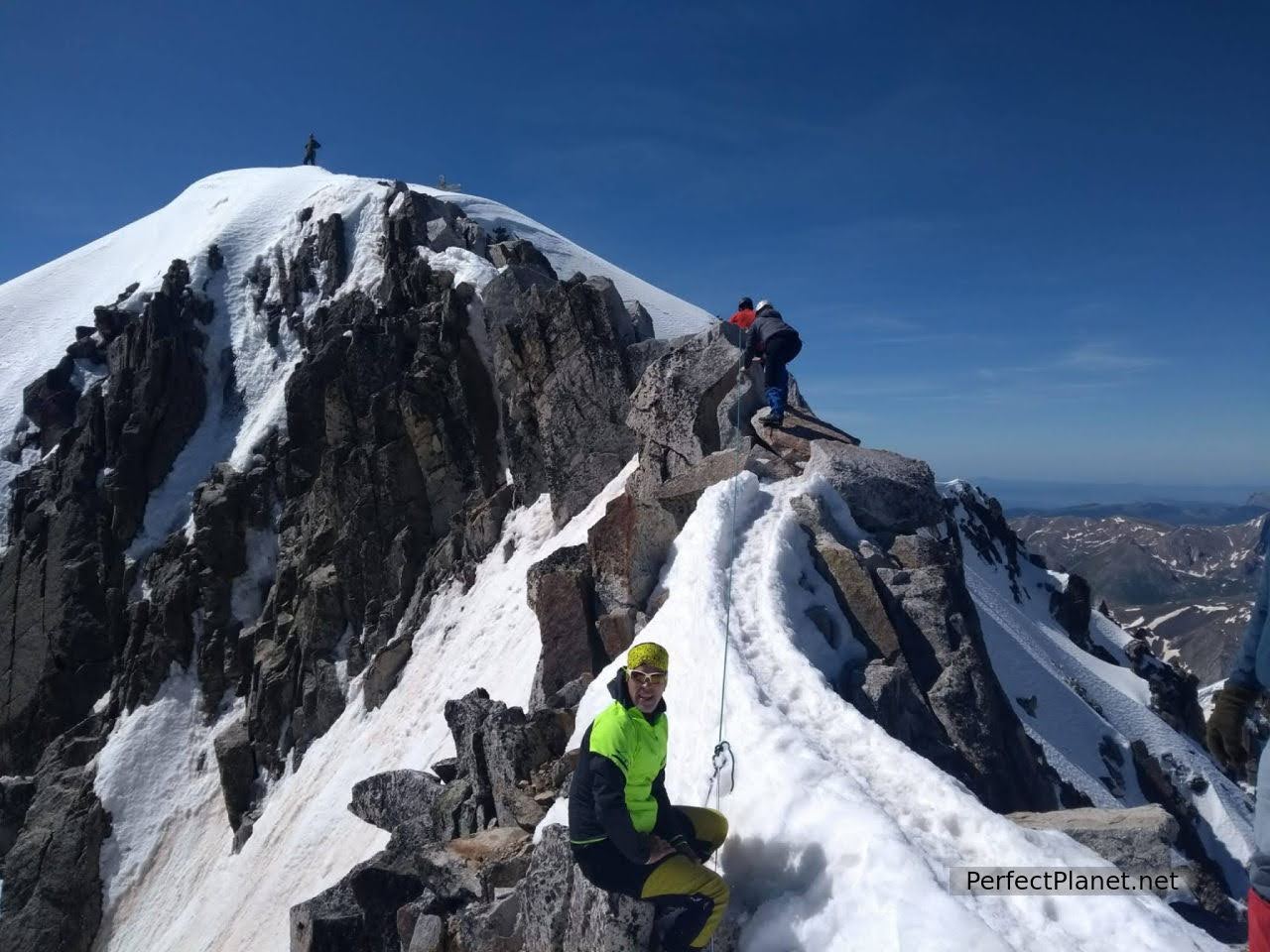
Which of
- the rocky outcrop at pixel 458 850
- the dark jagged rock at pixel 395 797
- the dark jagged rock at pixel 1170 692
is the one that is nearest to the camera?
the rocky outcrop at pixel 458 850

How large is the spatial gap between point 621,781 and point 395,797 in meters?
9.29

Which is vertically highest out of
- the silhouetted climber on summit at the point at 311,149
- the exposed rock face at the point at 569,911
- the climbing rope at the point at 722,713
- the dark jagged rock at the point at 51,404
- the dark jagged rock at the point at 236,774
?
the silhouetted climber on summit at the point at 311,149

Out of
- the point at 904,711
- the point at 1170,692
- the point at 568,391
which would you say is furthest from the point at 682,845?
the point at 1170,692

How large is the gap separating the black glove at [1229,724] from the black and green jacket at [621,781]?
3.51m

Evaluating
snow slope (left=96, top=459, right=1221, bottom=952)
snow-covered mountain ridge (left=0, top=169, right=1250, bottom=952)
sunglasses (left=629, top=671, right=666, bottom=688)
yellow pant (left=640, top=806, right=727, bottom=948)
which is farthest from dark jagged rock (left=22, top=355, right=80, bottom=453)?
yellow pant (left=640, top=806, right=727, bottom=948)

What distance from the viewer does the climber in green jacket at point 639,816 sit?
5809 millimetres

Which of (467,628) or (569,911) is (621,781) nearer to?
A: (569,911)

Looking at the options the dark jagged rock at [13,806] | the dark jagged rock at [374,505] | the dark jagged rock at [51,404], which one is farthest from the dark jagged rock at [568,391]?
the dark jagged rock at [51,404]

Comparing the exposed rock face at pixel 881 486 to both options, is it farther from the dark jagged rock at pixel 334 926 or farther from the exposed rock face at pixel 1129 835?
the dark jagged rock at pixel 334 926

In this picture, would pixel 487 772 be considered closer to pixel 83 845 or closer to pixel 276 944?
pixel 276 944

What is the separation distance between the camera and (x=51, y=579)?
3922 centimetres

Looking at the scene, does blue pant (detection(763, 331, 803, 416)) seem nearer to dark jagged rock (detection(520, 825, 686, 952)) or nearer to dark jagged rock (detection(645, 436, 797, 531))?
dark jagged rock (detection(645, 436, 797, 531))

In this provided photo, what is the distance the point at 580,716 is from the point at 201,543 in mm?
32297

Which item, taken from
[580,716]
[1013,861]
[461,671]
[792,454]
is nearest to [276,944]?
[461,671]
